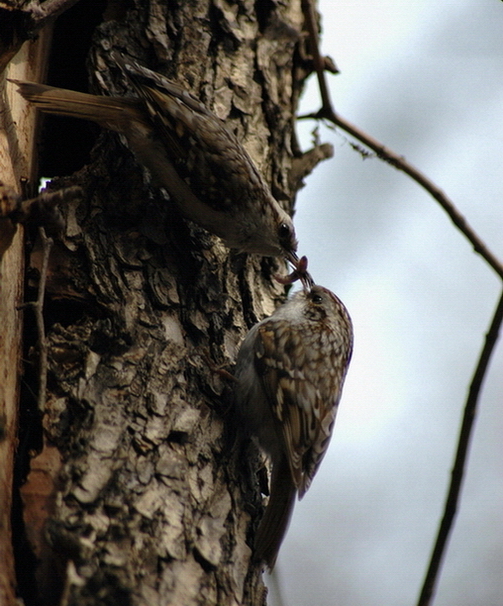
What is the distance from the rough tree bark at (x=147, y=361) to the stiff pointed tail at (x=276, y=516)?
42 mm

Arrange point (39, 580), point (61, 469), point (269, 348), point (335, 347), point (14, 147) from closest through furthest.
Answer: point (39, 580) → point (61, 469) → point (14, 147) → point (269, 348) → point (335, 347)

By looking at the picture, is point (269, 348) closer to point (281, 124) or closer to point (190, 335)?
point (190, 335)

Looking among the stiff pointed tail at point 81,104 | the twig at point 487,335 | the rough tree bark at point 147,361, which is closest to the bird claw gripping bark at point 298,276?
the rough tree bark at point 147,361

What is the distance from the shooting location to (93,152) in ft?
8.39

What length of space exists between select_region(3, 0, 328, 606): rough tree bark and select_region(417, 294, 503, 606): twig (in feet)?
1.51

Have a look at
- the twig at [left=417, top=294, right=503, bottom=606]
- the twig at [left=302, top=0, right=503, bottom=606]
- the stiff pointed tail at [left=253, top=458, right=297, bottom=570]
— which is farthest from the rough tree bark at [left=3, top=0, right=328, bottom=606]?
the twig at [left=417, top=294, right=503, bottom=606]

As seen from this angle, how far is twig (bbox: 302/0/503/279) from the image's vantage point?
105 inches

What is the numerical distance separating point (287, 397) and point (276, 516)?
496mm

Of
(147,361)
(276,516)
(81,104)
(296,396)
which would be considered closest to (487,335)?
(296,396)

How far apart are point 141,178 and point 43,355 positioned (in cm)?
84

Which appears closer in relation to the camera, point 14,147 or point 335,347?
point 14,147

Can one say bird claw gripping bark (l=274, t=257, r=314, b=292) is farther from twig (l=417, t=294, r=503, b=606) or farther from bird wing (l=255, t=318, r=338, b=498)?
twig (l=417, t=294, r=503, b=606)

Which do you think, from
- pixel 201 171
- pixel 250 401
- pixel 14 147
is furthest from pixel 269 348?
→ pixel 14 147

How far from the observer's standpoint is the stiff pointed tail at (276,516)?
2.00 m
